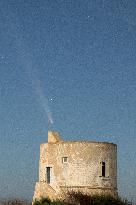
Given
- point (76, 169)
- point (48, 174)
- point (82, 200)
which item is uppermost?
point (76, 169)

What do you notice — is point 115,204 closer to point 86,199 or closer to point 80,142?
point 86,199

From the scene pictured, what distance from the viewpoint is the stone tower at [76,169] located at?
1439 inches

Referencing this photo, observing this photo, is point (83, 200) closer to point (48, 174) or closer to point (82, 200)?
point (82, 200)

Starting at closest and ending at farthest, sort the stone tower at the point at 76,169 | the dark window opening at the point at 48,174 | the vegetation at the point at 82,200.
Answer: the vegetation at the point at 82,200
the stone tower at the point at 76,169
the dark window opening at the point at 48,174

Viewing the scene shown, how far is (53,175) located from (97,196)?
11.6 feet

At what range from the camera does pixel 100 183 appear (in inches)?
1453

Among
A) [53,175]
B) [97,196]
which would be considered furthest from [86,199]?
[53,175]

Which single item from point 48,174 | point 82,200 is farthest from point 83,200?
point 48,174

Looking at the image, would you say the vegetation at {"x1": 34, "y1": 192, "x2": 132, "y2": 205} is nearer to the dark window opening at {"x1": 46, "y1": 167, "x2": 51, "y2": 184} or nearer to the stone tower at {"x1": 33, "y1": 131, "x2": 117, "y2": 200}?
the stone tower at {"x1": 33, "y1": 131, "x2": 117, "y2": 200}

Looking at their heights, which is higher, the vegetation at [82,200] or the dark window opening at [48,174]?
the dark window opening at [48,174]

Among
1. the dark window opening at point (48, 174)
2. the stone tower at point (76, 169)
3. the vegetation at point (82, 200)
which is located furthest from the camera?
the dark window opening at point (48, 174)

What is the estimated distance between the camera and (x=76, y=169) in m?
36.5

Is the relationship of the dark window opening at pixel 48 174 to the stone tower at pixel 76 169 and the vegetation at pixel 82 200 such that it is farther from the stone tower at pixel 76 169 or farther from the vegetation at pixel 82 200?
the vegetation at pixel 82 200

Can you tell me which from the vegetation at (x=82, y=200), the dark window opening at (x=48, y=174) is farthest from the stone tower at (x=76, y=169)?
the vegetation at (x=82, y=200)
